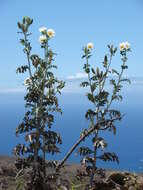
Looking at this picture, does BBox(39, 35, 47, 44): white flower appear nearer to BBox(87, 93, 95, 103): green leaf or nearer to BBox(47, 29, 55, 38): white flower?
BBox(47, 29, 55, 38): white flower

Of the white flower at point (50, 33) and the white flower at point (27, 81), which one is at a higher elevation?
the white flower at point (50, 33)

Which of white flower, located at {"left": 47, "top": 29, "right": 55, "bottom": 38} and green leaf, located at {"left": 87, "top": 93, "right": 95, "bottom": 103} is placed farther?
green leaf, located at {"left": 87, "top": 93, "right": 95, "bottom": 103}

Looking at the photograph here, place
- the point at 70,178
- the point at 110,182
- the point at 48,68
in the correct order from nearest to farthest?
the point at 110,182, the point at 48,68, the point at 70,178

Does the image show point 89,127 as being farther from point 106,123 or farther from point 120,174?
point 120,174

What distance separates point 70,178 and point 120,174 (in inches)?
141

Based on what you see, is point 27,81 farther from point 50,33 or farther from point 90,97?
point 90,97

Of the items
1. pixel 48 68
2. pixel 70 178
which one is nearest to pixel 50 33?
pixel 48 68

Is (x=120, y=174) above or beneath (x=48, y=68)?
beneath

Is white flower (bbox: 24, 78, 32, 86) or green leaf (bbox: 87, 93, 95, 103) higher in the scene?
white flower (bbox: 24, 78, 32, 86)

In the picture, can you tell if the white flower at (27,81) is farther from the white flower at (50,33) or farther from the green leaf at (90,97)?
the green leaf at (90,97)

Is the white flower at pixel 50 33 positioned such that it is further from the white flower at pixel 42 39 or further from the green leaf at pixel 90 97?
the green leaf at pixel 90 97

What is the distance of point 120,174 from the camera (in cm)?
696

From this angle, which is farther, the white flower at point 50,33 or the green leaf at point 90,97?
the green leaf at point 90,97

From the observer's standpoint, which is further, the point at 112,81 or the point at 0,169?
the point at 0,169
